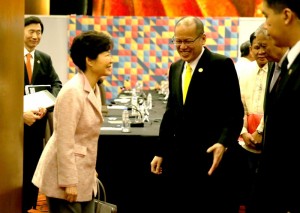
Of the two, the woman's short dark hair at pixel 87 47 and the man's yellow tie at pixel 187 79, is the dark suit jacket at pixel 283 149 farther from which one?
the man's yellow tie at pixel 187 79

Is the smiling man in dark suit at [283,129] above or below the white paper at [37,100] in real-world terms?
above

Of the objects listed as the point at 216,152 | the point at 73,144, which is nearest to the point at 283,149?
the point at 73,144

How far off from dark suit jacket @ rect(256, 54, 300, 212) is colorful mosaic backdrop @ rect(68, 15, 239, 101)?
8.89 m

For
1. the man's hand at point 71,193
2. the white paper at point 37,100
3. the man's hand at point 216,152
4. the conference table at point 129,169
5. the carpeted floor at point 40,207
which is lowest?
the carpeted floor at point 40,207

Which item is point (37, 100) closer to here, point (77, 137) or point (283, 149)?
point (77, 137)

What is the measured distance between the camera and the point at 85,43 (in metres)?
3.20

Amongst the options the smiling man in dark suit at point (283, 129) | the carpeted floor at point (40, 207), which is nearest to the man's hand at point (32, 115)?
the carpeted floor at point (40, 207)

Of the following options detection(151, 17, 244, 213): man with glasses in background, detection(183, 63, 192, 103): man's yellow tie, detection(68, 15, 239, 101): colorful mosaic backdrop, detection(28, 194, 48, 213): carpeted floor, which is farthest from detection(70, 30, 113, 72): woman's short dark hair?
detection(68, 15, 239, 101): colorful mosaic backdrop

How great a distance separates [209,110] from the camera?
11.5ft

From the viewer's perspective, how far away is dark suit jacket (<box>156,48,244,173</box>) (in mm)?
3510

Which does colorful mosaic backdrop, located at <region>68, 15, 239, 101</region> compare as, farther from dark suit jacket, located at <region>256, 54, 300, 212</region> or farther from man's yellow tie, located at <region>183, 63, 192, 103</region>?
dark suit jacket, located at <region>256, 54, 300, 212</region>

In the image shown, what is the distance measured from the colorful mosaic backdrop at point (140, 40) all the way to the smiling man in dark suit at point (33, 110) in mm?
4994

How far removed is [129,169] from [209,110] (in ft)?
5.56

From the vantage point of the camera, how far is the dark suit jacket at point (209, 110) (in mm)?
3510
